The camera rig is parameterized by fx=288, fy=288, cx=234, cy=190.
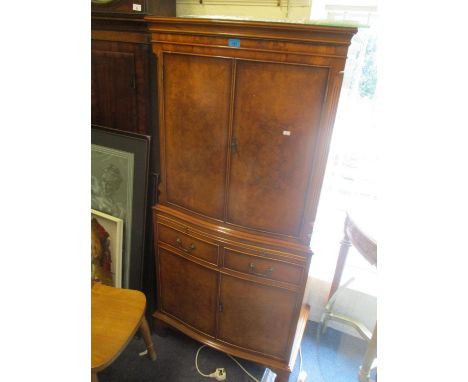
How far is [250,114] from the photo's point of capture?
1.25 meters

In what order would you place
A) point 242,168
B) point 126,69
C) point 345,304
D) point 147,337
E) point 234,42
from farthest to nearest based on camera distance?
point 345,304
point 147,337
point 126,69
point 242,168
point 234,42

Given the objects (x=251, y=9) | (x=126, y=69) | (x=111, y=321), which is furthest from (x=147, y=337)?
(x=251, y=9)

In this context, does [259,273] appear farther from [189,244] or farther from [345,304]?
[345,304]

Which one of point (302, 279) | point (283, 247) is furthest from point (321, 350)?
point (283, 247)

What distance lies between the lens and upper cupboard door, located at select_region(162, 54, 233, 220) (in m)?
1.27

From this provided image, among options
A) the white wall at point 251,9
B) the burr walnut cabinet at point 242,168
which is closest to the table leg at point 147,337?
the burr walnut cabinet at point 242,168

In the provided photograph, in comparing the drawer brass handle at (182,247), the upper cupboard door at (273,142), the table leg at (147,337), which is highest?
the upper cupboard door at (273,142)

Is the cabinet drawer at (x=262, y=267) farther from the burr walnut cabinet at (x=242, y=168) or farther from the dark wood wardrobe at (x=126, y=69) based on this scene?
the dark wood wardrobe at (x=126, y=69)

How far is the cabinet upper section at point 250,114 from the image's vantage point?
1.12m

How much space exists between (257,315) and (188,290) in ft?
1.43

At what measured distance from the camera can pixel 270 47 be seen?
1.13 metres

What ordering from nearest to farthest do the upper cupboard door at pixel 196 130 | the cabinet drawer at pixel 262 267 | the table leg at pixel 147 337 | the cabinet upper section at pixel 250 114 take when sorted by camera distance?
the cabinet upper section at pixel 250 114 < the upper cupboard door at pixel 196 130 < the cabinet drawer at pixel 262 267 < the table leg at pixel 147 337

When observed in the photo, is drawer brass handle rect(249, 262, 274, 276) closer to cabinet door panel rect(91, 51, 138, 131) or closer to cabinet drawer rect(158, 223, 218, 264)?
cabinet drawer rect(158, 223, 218, 264)
